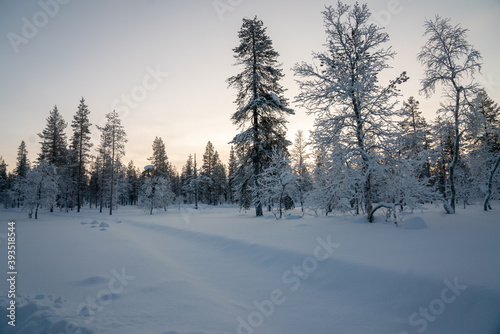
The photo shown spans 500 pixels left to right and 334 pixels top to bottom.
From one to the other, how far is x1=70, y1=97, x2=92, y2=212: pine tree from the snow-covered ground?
115 feet

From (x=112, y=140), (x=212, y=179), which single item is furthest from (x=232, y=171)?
(x=112, y=140)

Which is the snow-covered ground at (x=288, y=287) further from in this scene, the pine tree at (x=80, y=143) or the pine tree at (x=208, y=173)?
the pine tree at (x=208, y=173)

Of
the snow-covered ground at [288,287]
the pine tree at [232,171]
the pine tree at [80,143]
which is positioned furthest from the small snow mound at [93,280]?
the pine tree at [80,143]

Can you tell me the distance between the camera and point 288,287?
4.93 metres

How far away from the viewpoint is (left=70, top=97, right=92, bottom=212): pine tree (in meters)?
35.6

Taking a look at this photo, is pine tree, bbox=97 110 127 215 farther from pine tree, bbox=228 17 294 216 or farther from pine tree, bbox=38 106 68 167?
pine tree, bbox=228 17 294 216

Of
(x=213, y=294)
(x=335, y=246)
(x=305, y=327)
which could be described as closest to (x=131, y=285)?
(x=213, y=294)

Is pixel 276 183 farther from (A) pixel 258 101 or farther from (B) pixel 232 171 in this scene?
(B) pixel 232 171

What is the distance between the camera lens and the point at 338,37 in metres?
9.76

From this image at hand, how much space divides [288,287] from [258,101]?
543 inches

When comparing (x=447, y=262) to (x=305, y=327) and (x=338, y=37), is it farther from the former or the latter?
(x=338, y=37)

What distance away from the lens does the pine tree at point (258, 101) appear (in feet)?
54.3

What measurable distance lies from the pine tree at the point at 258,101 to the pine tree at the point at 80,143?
3243 cm

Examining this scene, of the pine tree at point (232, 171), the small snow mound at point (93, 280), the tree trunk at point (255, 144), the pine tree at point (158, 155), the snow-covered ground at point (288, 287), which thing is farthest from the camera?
the pine tree at point (158, 155)
